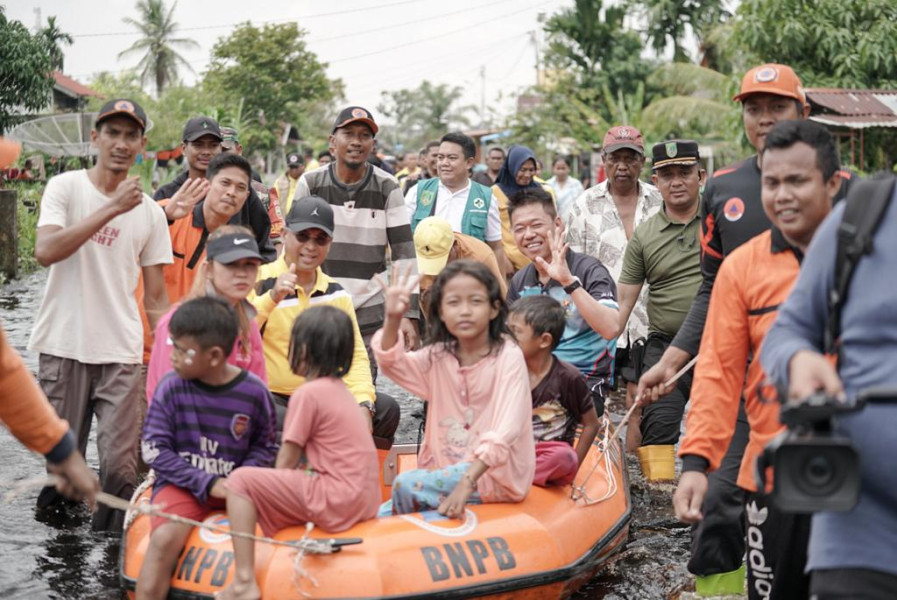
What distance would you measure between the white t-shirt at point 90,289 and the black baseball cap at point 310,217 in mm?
807

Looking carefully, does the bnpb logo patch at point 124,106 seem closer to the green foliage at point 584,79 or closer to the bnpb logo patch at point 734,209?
the bnpb logo patch at point 734,209

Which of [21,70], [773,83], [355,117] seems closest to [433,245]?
[355,117]

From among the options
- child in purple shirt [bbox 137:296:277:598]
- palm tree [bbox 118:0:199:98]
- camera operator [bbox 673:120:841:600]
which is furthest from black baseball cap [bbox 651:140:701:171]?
palm tree [bbox 118:0:199:98]

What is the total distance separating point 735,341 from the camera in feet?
13.1

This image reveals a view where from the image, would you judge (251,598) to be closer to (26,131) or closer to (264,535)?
(264,535)

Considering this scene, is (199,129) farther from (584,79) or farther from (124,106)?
(584,79)

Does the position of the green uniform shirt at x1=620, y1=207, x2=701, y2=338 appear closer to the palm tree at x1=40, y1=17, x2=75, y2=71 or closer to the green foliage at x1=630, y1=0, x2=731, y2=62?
the palm tree at x1=40, y1=17, x2=75, y2=71

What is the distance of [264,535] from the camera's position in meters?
4.65

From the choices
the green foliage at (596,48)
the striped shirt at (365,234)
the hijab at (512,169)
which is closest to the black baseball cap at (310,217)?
the striped shirt at (365,234)

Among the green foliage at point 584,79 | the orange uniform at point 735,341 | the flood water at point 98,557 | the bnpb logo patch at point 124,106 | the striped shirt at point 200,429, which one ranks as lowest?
the flood water at point 98,557

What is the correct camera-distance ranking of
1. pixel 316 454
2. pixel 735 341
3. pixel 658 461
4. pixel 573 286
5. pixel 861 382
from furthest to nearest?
pixel 658 461 → pixel 573 286 → pixel 316 454 → pixel 735 341 → pixel 861 382

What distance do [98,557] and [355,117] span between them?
3168mm

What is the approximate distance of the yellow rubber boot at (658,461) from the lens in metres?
7.01

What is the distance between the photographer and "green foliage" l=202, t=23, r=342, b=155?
141ft
